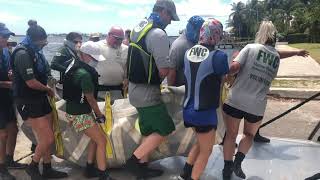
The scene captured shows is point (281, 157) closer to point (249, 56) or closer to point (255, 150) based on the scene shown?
point (255, 150)

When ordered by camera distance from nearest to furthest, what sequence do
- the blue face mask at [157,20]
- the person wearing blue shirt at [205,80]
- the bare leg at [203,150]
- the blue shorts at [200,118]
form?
the person wearing blue shirt at [205,80]
the blue shorts at [200,118]
the bare leg at [203,150]
the blue face mask at [157,20]

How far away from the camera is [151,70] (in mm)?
4590

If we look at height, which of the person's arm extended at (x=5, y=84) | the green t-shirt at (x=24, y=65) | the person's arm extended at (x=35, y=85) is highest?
the green t-shirt at (x=24, y=65)

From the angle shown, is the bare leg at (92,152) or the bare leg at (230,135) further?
the bare leg at (92,152)

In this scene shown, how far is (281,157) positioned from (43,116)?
9.85 feet

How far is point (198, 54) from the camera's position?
418 cm

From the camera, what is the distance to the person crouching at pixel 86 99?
454cm

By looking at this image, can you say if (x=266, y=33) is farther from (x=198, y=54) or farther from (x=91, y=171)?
(x=91, y=171)

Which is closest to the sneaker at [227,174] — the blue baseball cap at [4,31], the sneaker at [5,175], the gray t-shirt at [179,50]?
the gray t-shirt at [179,50]

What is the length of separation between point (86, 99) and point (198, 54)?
52.8 inches

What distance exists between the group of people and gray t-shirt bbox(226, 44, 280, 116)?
0.03 feet

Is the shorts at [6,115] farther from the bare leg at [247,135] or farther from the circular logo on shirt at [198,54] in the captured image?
the bare leg at [247,135]

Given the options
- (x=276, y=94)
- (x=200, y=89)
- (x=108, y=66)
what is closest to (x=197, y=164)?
(x=200, y=89)

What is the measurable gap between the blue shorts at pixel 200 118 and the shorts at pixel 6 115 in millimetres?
2269
